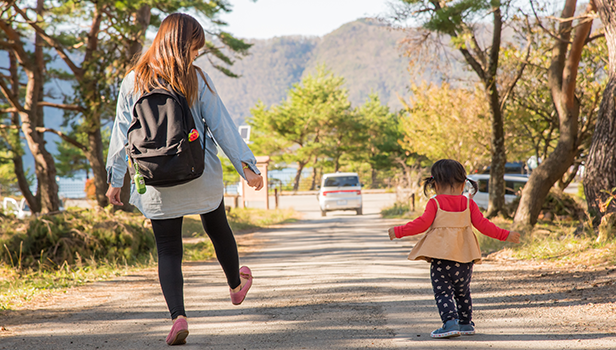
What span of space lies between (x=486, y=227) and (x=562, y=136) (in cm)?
658

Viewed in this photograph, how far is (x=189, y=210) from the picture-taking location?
2762mm

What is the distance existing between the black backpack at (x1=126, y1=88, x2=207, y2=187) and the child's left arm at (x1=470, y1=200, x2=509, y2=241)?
1.62m

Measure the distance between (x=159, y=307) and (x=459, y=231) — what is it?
241 cm

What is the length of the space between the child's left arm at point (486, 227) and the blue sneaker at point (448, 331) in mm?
546

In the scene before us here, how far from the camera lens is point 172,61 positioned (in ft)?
8.98

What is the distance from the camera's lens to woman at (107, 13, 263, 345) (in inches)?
108

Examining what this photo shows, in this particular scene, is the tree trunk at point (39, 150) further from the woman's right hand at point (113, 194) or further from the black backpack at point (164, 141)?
the black backpack at point (164, 141)

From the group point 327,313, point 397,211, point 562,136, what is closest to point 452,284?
point 327,313

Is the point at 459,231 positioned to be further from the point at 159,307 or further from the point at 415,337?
the point at 159,307

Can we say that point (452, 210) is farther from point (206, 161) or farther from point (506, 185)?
point (506, 185)

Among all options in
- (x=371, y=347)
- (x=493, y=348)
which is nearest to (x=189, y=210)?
(x=371, y=347)

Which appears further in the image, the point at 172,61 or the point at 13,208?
the point at 13,208

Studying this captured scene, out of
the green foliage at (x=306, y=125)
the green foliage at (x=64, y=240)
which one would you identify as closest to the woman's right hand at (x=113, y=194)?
the green foliage at (x=64, y=240)

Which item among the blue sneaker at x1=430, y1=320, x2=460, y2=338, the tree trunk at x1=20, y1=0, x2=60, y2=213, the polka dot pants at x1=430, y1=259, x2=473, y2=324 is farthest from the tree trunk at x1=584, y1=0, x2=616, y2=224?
the tree trunk at x1=20, y1=0, x2=60, y2=213
